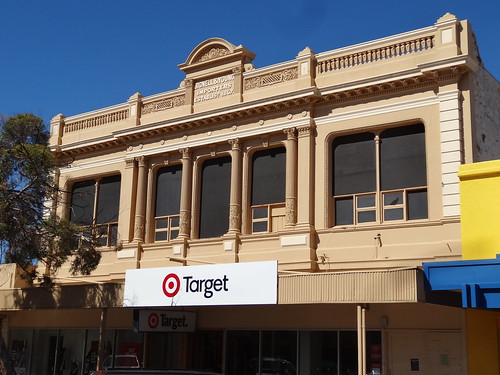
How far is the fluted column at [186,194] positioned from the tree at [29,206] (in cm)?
372

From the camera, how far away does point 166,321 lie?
21.7m

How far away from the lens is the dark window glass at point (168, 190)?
26.3 meters

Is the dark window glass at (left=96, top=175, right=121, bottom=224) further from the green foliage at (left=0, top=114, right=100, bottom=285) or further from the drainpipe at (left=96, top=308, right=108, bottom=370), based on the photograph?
the drainpipe at (left=96, top=308, right=108, bottom=370)

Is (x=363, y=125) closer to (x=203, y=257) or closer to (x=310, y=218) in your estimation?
(x=310, y=218)

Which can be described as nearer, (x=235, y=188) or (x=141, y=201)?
(x=235, y=188)

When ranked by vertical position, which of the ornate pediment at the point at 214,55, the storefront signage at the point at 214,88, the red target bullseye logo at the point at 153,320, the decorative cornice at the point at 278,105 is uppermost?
the ornate pediment at the point at 214,55

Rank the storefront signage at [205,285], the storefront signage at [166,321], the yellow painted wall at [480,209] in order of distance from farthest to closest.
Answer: the storefront signage at [166,321] → the yellow painted wall at [480,209] → the storefront signage at [205,285]

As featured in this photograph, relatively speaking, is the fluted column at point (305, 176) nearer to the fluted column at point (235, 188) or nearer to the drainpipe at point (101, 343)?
the fluted column at point (235, 188)

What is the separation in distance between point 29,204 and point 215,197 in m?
6.68

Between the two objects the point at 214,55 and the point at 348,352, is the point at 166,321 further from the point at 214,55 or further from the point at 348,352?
the point at 214,55

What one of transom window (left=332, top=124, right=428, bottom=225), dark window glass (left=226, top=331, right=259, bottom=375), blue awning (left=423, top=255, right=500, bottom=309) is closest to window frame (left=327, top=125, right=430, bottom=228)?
transom window (left=332, top=124, right=428, bottom=225)

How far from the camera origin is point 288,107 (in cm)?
2339

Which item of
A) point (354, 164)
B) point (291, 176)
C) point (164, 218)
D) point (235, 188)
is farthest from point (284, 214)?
point (164, 218)

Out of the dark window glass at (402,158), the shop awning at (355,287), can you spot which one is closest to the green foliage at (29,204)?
the shop awning at (355,287)
